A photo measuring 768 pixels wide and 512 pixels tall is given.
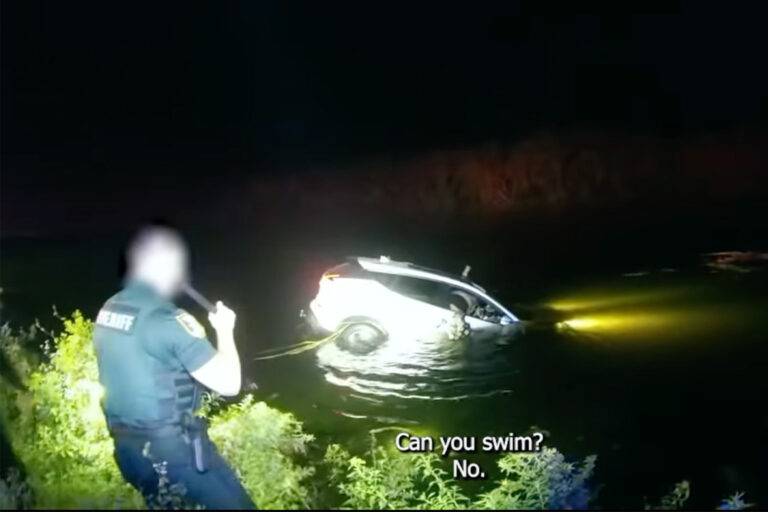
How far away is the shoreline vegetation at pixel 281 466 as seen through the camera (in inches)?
131

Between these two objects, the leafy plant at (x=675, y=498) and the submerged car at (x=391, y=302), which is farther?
the submerged car at (x=391, y=302)

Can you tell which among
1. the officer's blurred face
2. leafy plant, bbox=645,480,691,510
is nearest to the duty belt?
the officer's blurred face

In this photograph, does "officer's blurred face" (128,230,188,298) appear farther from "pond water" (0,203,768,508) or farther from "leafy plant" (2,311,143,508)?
"leafy plant" (2,311,143,508)

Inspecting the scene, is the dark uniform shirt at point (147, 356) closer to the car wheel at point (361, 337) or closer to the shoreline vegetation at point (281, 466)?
the shoreline vegetation at point (281, 466)

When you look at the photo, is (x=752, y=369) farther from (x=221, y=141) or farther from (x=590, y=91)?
(x=221, y=141)

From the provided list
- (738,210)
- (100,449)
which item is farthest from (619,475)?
(100,449)

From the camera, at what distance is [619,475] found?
11.2 feet

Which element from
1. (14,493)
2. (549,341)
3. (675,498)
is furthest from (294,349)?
(675,498)

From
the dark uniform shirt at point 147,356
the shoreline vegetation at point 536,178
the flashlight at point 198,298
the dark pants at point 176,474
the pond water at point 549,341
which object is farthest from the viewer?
the shoreline vegetation at point 536,178

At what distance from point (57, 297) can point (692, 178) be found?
7.03ft

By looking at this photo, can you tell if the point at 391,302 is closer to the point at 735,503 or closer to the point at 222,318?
the point at 222,318

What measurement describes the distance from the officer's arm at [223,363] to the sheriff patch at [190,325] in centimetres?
7

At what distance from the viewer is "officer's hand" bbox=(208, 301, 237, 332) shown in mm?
3229

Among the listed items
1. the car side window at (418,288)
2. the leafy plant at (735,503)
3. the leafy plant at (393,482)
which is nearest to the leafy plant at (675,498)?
the leafy plant at (735,503)
